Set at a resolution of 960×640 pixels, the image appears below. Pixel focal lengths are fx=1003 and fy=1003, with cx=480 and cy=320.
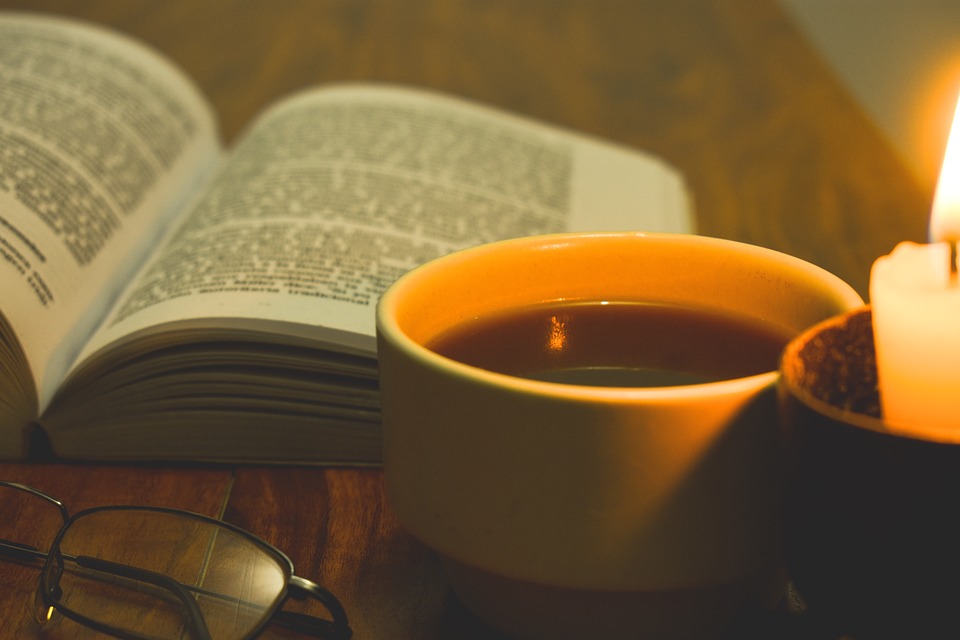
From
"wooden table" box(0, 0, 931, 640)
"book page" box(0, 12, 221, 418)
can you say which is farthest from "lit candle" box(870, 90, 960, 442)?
"book page" box(0, 12, 221, 418)

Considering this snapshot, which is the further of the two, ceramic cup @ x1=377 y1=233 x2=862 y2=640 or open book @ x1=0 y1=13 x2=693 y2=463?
open book @ x1=0 y1=13 x2=693 y2=463

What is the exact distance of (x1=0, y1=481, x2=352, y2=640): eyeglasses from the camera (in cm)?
37

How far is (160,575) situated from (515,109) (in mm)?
801

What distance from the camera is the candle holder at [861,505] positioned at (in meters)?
0.24

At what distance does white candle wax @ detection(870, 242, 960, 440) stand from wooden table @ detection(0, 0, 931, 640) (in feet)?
0.58

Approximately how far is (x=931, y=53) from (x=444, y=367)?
822 mm

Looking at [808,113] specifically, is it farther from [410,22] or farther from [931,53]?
[410,22]

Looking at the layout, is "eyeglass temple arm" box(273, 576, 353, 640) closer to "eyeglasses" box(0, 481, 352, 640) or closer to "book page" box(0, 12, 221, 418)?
"eyeglasses" box(0, 481, 352, 640)

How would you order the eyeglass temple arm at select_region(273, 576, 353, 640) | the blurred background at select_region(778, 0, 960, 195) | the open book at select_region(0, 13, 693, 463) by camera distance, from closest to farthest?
the eyeglass temple arm at select_region(273, 576, 353, 640)
the open book at select_region(0, 13, 693, 463)
the blurred background at select_region(778, 0, 960, 195)

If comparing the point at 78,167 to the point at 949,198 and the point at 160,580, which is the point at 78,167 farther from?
the point at 949,198

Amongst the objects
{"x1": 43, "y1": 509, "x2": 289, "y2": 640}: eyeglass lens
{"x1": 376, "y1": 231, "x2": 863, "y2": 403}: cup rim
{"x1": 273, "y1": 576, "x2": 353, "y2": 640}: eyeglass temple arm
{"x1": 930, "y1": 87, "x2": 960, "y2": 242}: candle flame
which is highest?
{"x1": 930, "y1": 87, "x2": 960, "y2": 242}: candle flame

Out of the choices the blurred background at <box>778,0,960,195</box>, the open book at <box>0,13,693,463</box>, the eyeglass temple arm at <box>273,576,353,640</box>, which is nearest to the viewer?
the eyeglass temple arm at <box>273,576,353,640</box>

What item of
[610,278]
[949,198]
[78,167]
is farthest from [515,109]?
[949,198]

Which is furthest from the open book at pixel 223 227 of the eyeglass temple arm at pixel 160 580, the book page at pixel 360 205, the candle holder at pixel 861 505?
the candle holder at pixel 861 505
